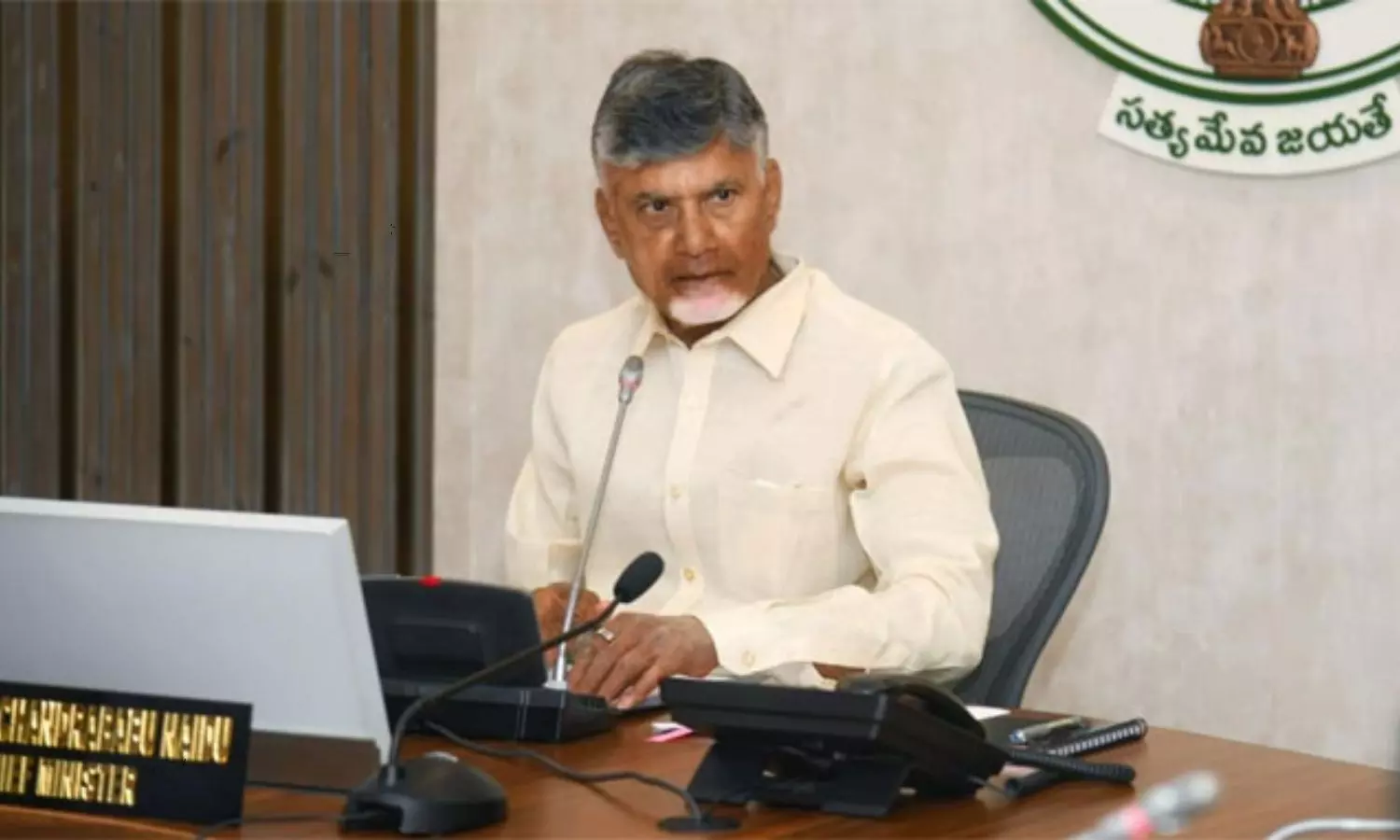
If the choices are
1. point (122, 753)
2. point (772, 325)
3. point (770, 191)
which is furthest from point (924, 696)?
point (770, 191)

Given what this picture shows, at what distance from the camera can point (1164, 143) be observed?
3121 millimetres

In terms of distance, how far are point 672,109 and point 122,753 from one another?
1.25 meters

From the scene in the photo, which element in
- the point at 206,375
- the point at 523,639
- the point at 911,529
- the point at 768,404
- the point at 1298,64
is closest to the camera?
the point at 523,639

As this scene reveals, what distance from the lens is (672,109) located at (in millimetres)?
2611

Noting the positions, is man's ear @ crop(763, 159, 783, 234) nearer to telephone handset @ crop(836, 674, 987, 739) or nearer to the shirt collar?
the shirt collar

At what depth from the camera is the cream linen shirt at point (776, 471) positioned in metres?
2.45

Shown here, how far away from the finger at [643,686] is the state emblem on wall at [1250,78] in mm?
1388

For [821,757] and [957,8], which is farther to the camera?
[957,8]

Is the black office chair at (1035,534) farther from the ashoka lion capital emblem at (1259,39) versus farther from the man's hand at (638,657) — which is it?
the ashoka lion capital emblem at (1259,39)

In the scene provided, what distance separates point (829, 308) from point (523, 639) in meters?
0.98

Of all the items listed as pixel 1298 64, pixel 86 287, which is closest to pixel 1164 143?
pixel 1298 64

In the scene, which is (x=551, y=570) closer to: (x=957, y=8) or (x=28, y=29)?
(x=957, y=8)

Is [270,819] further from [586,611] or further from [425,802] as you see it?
[586,611]

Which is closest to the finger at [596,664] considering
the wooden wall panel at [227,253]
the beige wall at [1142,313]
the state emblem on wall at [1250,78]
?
the beige wall at [1142,313]
